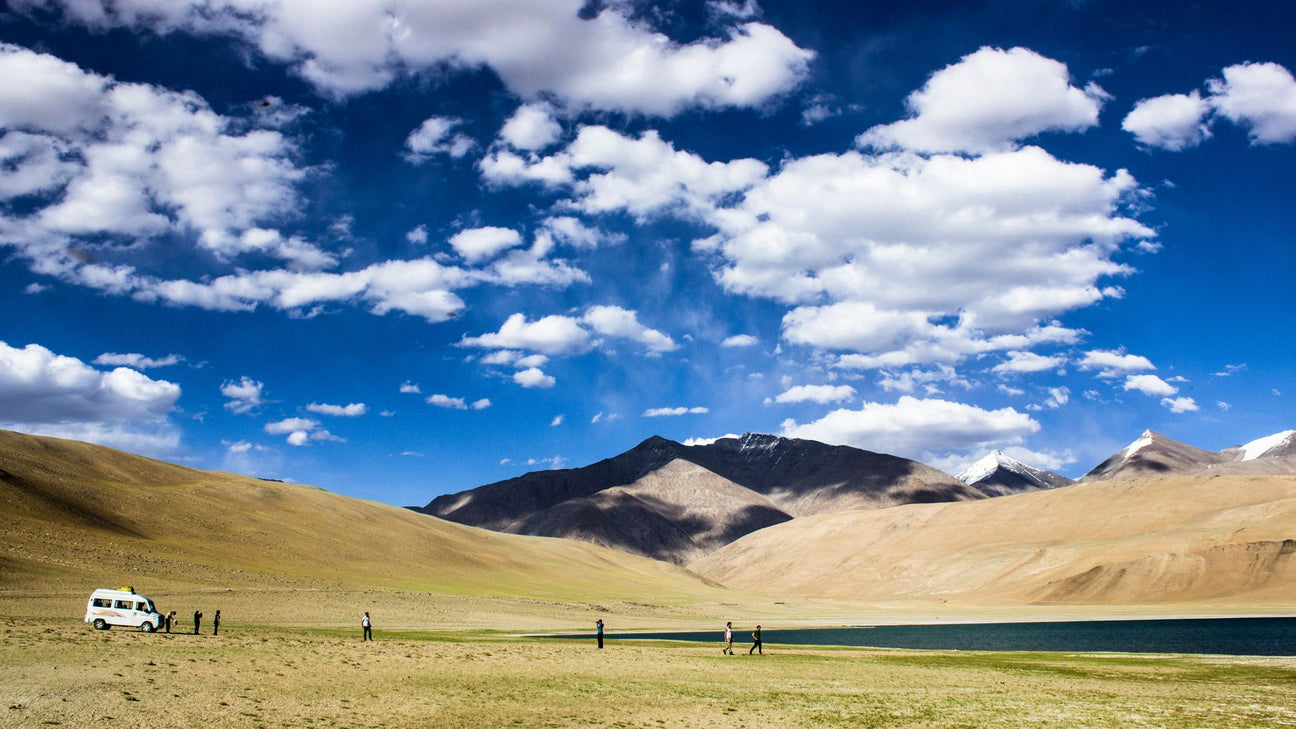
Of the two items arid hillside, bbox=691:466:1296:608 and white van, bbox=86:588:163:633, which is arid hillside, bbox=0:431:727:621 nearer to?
white van, bbox=86:588:163:633

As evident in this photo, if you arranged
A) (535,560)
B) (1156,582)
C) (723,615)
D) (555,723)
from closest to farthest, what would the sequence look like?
(555,723)
(723,615)
(1156,582)
(535,560)

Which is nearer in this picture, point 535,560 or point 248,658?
point 248,658

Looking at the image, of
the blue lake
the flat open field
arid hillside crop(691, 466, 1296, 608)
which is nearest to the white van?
the flat open field

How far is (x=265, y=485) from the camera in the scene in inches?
6171

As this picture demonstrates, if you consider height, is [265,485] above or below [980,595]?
above

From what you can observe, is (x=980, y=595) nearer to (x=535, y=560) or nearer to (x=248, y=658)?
(x=535, y=560)

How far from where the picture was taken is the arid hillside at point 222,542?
8262 cm

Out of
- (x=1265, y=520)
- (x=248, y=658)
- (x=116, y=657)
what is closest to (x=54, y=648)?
(x=116, y=657)

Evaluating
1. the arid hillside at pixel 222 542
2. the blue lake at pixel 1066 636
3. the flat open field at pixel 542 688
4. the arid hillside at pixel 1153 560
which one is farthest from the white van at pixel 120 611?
the arid hillside at pixel 1153 560

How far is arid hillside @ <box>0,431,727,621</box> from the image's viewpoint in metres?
82.6

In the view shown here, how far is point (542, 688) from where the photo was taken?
3169 cm

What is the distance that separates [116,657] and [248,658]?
484 centimetres

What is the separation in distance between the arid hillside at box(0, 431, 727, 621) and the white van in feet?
78.6

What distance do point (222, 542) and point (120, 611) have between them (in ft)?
251
